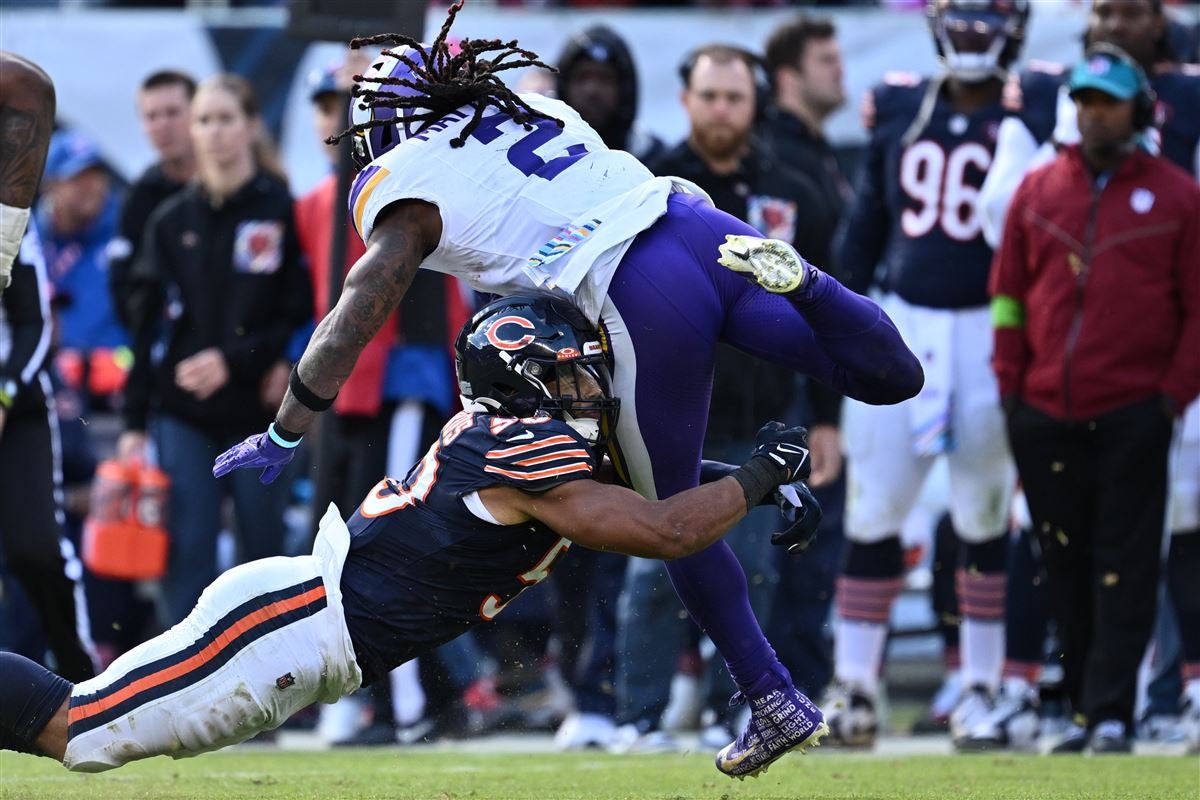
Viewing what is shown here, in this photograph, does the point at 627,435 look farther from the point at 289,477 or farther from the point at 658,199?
the point at 289,477

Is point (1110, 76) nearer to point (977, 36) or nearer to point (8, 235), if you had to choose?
point (977, 36)

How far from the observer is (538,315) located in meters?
4.88

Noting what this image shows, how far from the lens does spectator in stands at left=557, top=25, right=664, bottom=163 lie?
831cm

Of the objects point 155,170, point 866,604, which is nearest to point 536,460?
point 866,604

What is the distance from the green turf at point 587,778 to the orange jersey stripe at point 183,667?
62 centimetres

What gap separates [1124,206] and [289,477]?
139 inches

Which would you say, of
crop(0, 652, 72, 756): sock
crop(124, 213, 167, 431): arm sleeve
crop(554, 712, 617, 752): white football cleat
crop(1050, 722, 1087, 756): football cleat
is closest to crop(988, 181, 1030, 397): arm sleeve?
crop(1050, 722, 1087, 756): football cleat

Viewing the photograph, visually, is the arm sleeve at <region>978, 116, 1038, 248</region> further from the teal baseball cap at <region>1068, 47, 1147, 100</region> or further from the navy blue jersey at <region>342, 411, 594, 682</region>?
the navy blue jersey at <region>342, 411, 594, 682</region>

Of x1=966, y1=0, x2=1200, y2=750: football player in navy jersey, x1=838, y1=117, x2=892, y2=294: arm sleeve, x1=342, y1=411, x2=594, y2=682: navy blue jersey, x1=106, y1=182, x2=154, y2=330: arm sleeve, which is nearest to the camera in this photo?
x1=342, y1=411, x2=594, y2=682: navy blue jersey

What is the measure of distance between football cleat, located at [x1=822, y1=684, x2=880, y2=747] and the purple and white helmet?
3.34 metres

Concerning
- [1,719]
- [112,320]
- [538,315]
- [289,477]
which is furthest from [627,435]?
[112,320]

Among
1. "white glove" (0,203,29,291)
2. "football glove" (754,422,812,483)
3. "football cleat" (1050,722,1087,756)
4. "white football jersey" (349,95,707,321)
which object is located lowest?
"football cleat" (1050,722,1087,756)

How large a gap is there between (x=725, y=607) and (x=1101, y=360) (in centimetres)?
267

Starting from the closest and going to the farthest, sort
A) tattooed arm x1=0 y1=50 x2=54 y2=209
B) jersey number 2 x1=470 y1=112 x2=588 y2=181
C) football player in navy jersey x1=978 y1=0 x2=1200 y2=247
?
jersey number 2 x1=470 y1=112 x2=588 y2=181 → tattooed arm x1=0 y1=50 x2=54 y2=209 → football player in navy jersey x1=978 y1=0 x2=1200 y2=247
